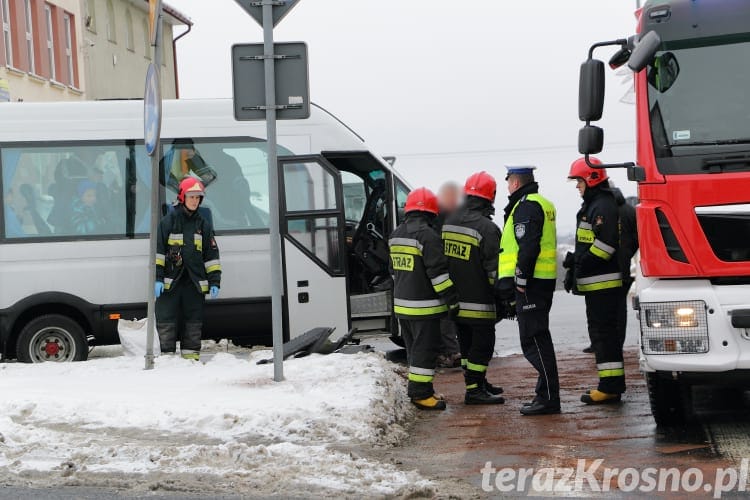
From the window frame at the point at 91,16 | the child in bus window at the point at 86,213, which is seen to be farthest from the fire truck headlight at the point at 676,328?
Result: the window frame at the point at 91,16

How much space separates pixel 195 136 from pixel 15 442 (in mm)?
5944

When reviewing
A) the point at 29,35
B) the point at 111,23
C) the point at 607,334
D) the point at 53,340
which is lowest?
the point at 53,340

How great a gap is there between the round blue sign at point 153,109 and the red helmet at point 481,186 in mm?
2537

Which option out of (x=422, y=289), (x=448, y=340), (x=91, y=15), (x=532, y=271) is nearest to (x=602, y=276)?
(x=532, y=271)

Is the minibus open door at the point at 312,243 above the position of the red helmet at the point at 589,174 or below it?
below

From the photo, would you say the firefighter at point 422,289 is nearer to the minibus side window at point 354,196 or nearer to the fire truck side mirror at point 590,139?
the fire truck side mirror at point 590,139

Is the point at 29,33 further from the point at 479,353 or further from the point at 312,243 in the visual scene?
the point at 479,353

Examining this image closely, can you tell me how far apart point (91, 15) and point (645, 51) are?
2928cm

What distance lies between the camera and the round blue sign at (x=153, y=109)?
32.4ft

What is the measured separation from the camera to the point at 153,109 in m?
10.0

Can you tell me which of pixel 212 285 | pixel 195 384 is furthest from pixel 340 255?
pixel 195 384

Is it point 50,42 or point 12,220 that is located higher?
point 50,42

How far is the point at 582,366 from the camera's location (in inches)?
490

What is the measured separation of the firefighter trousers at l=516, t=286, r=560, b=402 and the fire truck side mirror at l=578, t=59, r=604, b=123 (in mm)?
1820
